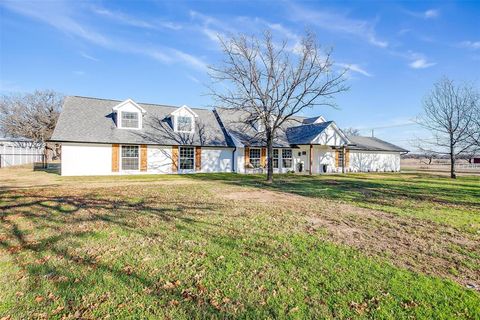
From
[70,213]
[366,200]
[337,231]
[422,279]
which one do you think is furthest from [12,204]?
[366,200]

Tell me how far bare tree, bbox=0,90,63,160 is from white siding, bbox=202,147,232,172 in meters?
26.3

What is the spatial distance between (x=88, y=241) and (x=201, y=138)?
18381 millimetres

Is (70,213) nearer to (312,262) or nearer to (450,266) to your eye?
(312,262)

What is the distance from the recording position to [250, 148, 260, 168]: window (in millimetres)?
24469

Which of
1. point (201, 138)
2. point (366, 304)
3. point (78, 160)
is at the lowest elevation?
point (366, 304)

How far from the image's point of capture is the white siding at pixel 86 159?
18.6m

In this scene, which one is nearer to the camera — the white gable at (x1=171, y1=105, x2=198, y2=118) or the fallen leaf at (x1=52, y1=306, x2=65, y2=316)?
the fallen leaf at (x1=52, y1=306, x2=65, y2=316)

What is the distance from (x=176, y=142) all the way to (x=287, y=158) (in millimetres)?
10736

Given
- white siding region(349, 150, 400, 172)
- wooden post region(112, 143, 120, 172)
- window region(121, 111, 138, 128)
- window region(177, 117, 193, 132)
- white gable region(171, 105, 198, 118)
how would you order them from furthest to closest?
white siding region(349, 150, 400, 172) < window region(177, 117, 193, 132) < white gable region(171, 105, 198, 118) < window region(121, 111, 138, 128) < wooden post region(112, 143, 120, 172)

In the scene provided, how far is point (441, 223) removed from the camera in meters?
6.94

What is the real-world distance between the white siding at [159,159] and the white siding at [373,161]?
1937 centimetres

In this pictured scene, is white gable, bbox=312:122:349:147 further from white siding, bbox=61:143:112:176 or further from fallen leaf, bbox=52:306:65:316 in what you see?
fallen leaf, bbox=52:306:65:316

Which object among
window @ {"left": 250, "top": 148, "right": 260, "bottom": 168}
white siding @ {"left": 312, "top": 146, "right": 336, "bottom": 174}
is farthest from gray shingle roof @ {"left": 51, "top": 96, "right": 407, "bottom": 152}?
white siding @ {"left": 312, "top": 146, "right": 336, "bottom": 174}

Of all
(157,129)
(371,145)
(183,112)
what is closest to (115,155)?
(157,129)
